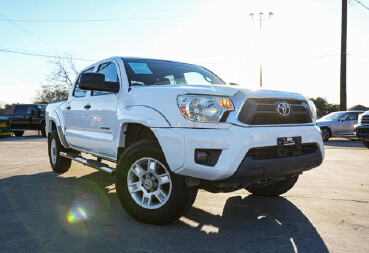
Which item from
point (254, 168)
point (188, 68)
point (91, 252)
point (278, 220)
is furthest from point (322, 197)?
point (91, 252)

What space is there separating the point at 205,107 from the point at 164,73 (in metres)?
1.56

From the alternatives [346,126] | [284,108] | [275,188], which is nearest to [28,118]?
[346,126]

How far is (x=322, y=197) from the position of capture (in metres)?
4.50

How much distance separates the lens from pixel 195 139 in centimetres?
295

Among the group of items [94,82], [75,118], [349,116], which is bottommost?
[349,116]

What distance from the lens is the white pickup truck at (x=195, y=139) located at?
2.94 metres

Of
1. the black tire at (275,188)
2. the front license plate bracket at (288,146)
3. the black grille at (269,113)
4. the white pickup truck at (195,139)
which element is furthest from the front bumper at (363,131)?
the front license plate bracket at (288,146)

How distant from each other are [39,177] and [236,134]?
14.2ft

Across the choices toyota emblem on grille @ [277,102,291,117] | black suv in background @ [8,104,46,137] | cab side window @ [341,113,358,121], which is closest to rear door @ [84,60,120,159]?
toyota emblem on grille @ [277,102,291,117]

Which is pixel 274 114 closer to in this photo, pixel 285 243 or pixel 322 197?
pixel 285 243

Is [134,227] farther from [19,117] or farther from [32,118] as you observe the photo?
[19,117]

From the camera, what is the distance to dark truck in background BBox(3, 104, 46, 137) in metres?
18.4

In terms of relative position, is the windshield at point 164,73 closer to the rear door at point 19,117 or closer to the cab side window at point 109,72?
the cab side window at point 109,72

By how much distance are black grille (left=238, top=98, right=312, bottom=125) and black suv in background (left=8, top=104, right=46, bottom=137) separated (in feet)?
55.4
